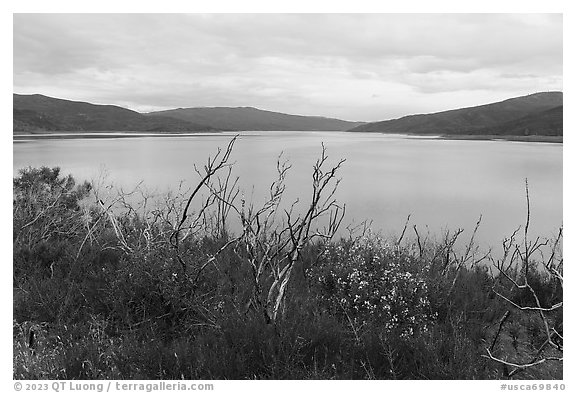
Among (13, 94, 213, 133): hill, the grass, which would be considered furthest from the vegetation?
(13, 94, 213, 133): hill

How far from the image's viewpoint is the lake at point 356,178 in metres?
10.5

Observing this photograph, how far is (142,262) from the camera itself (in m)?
4.43

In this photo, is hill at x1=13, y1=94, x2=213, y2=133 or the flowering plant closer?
the flowering plant

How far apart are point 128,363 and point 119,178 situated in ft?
27.6

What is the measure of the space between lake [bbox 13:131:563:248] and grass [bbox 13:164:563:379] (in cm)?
301

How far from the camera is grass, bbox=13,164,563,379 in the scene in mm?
3316

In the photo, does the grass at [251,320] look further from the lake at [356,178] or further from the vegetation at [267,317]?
the lake at [356,178]

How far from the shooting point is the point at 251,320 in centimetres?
366

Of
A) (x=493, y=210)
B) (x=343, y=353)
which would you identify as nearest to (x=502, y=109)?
(x=493, y=210)

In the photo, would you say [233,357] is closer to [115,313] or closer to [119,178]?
[115,313]

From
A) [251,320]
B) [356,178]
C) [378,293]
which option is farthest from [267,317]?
[356,178]

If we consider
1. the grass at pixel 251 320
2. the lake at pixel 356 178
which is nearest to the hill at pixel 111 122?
the lake at pixel 356 178

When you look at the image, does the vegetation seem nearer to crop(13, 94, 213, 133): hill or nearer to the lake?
the lake

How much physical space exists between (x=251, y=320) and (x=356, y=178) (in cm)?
1159
